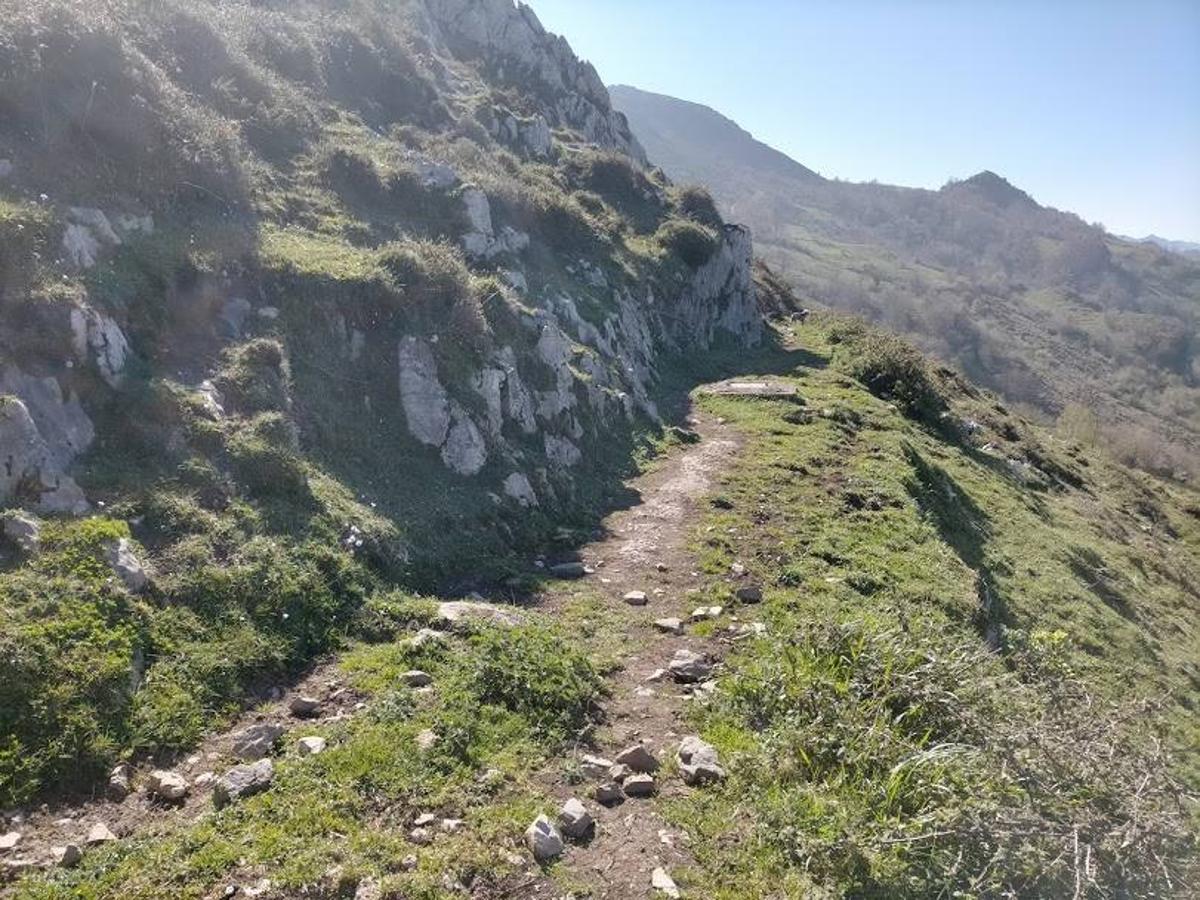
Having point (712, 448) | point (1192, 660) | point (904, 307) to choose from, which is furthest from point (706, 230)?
point (904, 307)

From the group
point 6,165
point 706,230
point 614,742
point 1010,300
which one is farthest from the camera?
point 1010,300

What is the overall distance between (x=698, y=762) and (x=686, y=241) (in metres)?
33.0

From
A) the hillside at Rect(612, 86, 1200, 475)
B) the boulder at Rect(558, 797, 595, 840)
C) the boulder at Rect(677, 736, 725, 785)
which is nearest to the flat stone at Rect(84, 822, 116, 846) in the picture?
the boulder at Rect(558, 797, 595, 840)

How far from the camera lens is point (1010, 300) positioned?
145875 mm

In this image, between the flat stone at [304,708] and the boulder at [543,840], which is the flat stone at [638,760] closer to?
the boulder at [543,840]

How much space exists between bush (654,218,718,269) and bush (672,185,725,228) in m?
2.88

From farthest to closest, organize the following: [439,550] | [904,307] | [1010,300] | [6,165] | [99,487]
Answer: [1010,300], [904,307], [439,550], [6,165], [99,487]

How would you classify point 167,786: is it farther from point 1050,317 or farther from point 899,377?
point 1050,317

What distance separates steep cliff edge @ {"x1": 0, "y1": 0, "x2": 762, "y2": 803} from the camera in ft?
27.0

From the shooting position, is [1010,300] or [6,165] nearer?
[6,165]

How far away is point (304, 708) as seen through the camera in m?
8.23

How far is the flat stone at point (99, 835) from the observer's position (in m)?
6.22

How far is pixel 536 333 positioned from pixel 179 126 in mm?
8537

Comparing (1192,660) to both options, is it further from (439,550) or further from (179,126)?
(179,126)
